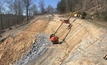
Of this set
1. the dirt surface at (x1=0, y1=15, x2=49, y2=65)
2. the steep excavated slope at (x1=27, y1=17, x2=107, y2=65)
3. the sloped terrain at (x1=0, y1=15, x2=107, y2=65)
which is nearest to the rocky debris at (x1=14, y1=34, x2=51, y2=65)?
the sloped terrain at (x1=0, y1=15, x2=107, y2=65)

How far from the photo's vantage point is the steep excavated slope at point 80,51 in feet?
62.1

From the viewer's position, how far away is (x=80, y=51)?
21734 mm

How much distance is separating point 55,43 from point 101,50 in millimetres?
11008

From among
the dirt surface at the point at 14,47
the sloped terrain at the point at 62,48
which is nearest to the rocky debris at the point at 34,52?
the sloped terrain at the point at 62,48

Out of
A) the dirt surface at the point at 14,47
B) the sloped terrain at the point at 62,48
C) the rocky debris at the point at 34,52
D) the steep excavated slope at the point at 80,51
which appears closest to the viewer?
the steep excavated slope at the point at 80,51

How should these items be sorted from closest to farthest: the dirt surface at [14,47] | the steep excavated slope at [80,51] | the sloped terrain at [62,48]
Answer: the steep excavated slope at [80,51]
the sloped terrain at [62,48]
the dirt surface at [14,47]

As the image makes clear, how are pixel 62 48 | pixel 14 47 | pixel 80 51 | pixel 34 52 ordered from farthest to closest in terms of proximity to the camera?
1. pixel 14 47
2. pixel 34 52
3. pixel 62 48
4. pixel 80 51

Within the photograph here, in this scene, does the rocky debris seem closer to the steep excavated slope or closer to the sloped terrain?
the sloped terrain

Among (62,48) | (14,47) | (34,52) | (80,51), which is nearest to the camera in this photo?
(80,51)

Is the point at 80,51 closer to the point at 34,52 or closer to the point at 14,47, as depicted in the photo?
the point at 34,52

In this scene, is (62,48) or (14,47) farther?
(14,47)

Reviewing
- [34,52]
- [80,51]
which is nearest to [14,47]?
[34,52]

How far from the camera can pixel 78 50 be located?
22.3 meters

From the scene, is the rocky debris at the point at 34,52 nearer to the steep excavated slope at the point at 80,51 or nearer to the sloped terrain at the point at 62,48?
the sloped terrain at the point at 62,48
